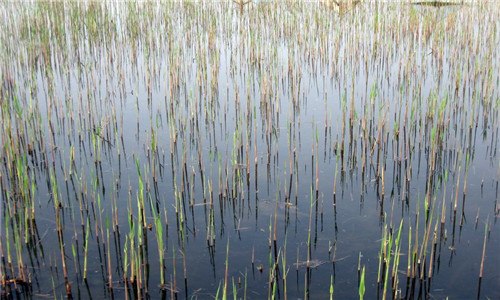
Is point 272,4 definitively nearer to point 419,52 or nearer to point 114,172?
point 419,52

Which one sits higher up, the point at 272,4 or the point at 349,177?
the point at 272,4

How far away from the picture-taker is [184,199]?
11.8ft

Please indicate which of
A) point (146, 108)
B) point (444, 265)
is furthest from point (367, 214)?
point (146, 108)

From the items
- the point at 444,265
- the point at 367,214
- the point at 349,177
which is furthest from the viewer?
the point at 349,177

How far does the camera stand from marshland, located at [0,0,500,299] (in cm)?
275

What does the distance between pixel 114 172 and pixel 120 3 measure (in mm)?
7845

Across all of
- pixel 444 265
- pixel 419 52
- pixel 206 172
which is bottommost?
pixel 444 265

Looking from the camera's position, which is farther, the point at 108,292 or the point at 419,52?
the point at 419,52

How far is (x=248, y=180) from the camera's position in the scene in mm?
3846

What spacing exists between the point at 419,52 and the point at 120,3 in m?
6.54

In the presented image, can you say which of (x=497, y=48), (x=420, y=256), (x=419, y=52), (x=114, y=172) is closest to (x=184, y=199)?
(x=114, y=172)

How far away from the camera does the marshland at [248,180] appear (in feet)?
9.04

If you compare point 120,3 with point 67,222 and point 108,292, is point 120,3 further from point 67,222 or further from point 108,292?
point 108,292

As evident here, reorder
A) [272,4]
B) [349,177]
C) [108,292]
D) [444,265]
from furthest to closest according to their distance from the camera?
[272,4] < [349,177] < [444,265] < [108,292]
